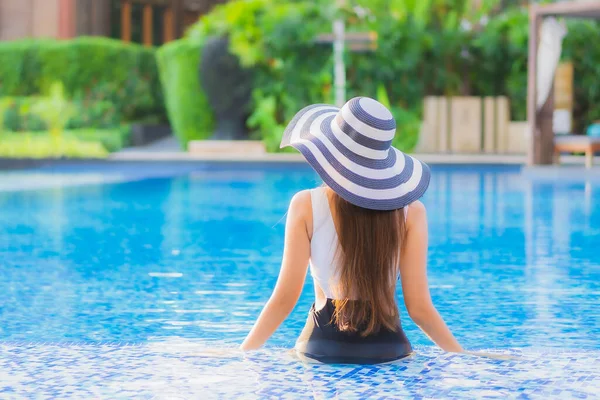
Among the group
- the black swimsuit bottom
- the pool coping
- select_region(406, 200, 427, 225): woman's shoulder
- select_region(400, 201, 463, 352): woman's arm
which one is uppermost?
select_region(406, 200, 427, 225): woman's shoulder

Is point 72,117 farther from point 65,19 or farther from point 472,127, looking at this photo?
point 472,127

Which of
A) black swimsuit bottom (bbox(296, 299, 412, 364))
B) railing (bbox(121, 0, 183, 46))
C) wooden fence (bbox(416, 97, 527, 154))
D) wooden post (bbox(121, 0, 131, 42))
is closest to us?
black swimsuit bottom (bbox(296, 299, 412, 364))

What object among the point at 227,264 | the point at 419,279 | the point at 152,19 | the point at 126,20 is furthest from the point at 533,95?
the point at 152,19

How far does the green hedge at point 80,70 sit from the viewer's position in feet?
93.5

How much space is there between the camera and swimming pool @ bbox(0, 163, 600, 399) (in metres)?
4.07

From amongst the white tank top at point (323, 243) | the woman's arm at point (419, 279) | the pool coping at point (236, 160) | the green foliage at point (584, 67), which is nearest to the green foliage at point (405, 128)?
the pool coping at point (236, 160)

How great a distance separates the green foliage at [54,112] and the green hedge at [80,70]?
2382 mm

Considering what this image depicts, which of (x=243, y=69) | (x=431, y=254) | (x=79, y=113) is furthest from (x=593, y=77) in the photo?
(x=431, y=254)

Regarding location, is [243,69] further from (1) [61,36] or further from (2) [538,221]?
(2) [538,221]

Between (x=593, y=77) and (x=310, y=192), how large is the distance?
21.3 meters

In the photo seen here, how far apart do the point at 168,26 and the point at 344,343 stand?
35.7m

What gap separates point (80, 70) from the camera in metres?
28.5

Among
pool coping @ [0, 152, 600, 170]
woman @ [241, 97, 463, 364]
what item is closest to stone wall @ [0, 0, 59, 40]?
pool coping @ [0, 152, 600, 170]

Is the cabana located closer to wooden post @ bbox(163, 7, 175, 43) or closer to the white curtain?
the white curtain
